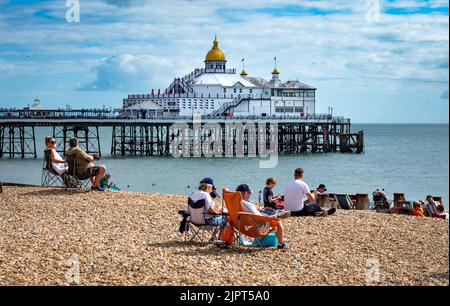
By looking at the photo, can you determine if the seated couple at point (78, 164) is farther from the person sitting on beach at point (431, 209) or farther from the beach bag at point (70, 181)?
the person sitting on beach at point (431, 209)

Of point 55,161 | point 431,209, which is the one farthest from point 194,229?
point 431,209

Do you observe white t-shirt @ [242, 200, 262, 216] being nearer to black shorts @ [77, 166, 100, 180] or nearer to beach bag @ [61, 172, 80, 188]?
black shorts @ [77, 166, 100, 180]

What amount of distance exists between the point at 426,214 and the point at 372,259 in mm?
5805

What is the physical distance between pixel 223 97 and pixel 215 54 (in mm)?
7457

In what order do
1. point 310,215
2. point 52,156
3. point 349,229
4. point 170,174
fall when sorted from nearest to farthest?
point 349,229 < point 310,215 < point 52,156 < point 170,174

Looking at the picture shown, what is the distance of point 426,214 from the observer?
14.6 meters

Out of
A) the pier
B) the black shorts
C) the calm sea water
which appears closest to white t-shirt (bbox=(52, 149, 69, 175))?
the black shorts

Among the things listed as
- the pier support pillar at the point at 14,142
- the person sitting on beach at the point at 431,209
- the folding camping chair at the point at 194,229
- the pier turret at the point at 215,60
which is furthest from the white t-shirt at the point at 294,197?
the pier turret at the point at 215,60

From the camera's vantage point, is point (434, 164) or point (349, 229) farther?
point (434, 164)

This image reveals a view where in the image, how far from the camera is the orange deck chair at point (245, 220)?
9.68 m

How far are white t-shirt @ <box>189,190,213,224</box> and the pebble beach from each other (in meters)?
0.33
